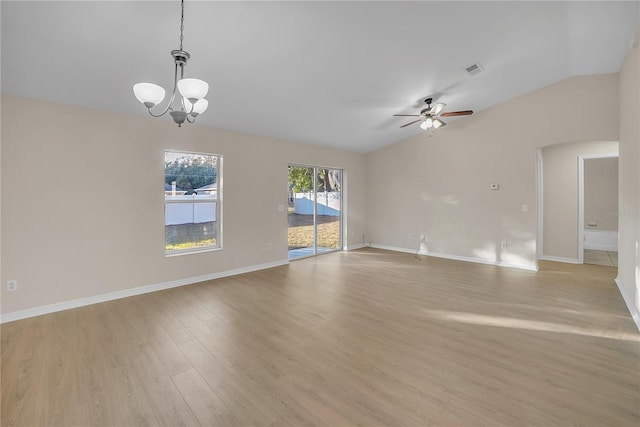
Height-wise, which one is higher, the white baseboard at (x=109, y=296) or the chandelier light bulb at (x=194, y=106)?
the chandelier light bulb at (x=194, y=106)

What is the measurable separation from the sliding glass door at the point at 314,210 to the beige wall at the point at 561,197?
182 inches

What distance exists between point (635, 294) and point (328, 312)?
3.56 metres

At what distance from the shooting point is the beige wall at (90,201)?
3.24 meters

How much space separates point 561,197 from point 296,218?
5716 mm

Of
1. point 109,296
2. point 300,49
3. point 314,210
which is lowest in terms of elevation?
point 109,296

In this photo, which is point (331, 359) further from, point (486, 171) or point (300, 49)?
point (486, 171)

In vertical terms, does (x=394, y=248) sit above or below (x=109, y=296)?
above

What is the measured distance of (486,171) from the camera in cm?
587

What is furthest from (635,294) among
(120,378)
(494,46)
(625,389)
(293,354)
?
(120,378)

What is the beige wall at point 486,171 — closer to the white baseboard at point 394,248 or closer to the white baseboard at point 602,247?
the white baseboard at point 394,248

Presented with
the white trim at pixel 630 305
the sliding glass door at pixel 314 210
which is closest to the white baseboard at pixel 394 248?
the sliding glass door at pixel 314 210

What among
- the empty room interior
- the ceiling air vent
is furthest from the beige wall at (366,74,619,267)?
the ceiling air vent

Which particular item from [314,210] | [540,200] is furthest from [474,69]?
[314,210]

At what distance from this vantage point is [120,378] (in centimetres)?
216
